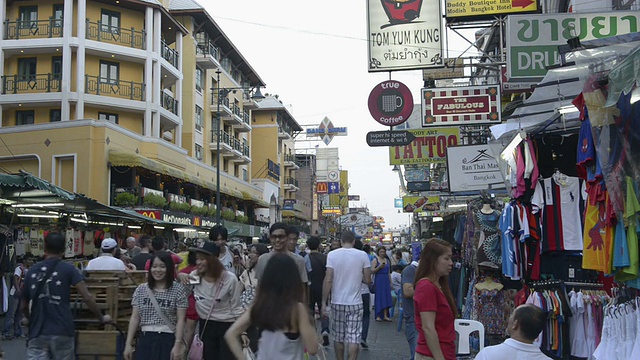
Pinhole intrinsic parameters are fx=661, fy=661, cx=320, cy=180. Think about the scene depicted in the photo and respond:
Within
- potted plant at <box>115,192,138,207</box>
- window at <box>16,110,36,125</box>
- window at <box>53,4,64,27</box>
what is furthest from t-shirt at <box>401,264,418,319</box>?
window at <box>16,110,36,125</box>

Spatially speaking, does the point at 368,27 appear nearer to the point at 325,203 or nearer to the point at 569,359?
the point at 569,359

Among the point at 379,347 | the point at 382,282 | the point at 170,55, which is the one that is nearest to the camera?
the point at 379,347

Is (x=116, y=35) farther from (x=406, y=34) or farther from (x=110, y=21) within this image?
(x=406, y=34)

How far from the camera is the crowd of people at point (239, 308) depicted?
4.30 metres

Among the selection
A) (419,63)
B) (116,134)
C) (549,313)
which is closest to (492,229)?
(549,313)

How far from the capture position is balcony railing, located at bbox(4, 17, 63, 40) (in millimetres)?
33938

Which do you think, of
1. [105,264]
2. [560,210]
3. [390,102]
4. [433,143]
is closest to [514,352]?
[560,210]

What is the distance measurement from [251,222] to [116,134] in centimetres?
A: 2745

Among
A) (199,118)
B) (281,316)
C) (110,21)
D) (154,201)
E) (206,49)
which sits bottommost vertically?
(281,316)

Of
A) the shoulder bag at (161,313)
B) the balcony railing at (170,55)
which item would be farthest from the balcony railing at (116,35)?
the shoulder bag at (161,313)

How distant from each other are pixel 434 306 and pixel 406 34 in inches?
388

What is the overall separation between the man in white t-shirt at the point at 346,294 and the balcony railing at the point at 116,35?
95.7ft

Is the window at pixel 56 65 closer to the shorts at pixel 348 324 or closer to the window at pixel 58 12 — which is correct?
the window at pixel 58 12

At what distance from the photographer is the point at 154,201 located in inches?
1255
